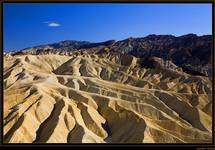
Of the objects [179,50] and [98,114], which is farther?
[179,50]

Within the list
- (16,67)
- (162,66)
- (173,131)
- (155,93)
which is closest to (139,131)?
(173,131)

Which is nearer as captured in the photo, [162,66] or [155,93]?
[155,93]

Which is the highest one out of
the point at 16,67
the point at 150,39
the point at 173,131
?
the point at 150,39

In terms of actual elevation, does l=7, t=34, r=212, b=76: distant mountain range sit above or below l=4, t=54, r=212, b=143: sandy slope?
above

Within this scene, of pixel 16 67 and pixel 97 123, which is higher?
pixel 16 67

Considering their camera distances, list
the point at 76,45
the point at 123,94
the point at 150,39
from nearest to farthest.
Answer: the point at 123,94 < the point at 150,39 < the point at 76,45

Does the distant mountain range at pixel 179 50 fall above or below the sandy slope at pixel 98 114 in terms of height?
above

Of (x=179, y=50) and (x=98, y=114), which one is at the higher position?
(x=179, y=50)

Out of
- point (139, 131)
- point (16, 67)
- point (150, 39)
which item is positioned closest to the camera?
point (139, 131)

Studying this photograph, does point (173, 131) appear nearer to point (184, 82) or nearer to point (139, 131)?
point (139, 131)

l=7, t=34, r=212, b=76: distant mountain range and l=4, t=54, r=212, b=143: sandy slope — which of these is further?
l=7, t=34, r=212, b=76: distant mountain range

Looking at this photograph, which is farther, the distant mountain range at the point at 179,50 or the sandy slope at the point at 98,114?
the distant mountain range at the point at 179,50
